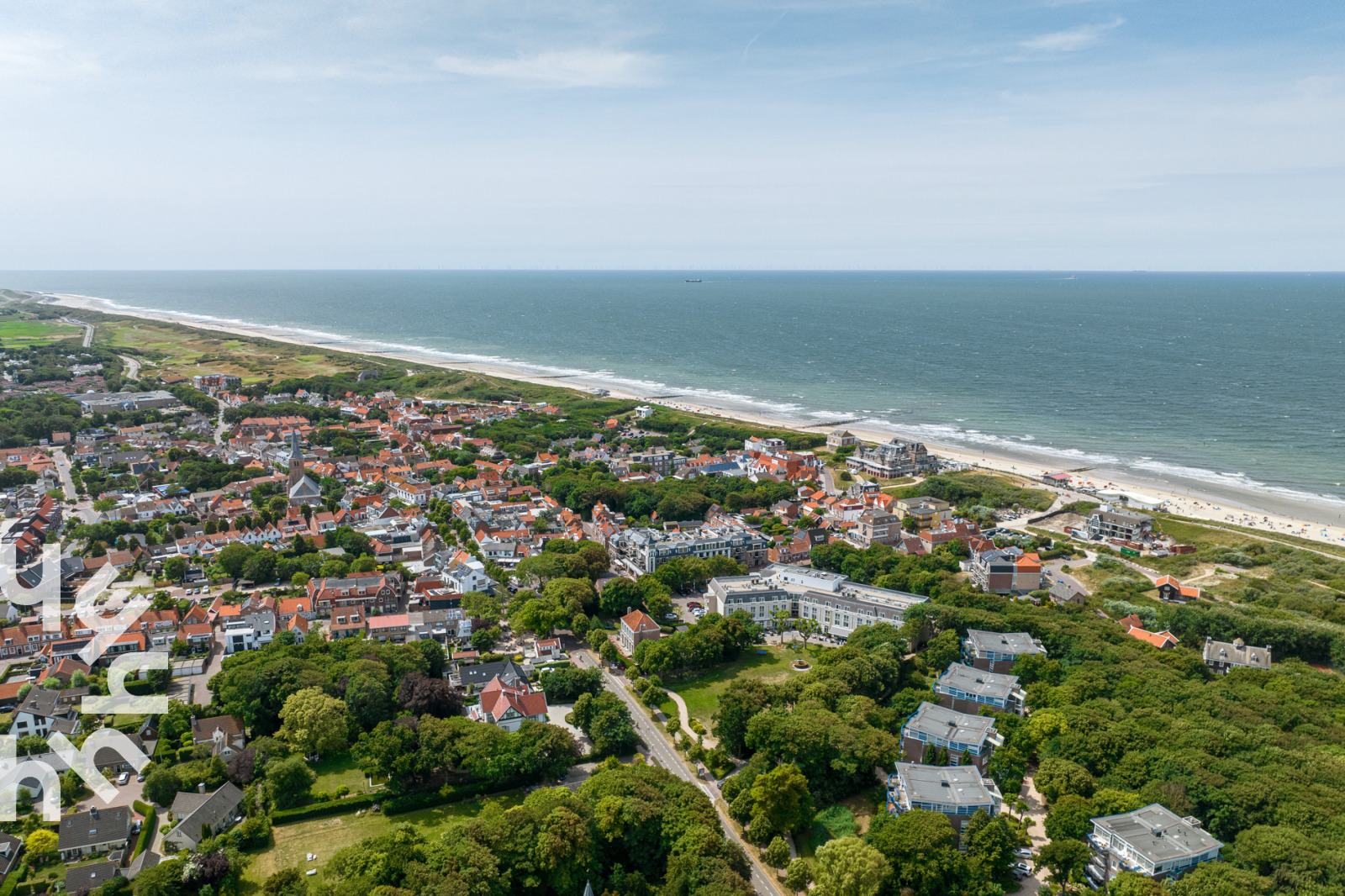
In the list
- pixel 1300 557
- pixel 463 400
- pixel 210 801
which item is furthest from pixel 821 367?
pixel 210 801

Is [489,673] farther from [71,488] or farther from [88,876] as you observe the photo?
[71,488]

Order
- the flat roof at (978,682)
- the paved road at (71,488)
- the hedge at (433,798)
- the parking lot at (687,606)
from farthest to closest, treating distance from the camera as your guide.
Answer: the paved road at (71,488) < the parking lot at (687,606) < the flat roof at (978,682) < the hedge at (433,798)

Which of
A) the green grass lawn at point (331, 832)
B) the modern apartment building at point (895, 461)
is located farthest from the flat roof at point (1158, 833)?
the modern apartment building at point (895, 461)

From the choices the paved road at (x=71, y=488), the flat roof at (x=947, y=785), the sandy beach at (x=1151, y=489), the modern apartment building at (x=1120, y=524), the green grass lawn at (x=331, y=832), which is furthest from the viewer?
the sandy beach at (x=1151, y=489)

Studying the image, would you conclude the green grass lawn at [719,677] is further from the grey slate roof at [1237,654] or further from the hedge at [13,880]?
the hedge at [13,880]

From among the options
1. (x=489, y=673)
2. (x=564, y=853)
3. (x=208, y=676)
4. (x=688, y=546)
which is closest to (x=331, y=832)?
(x=564, y=853)

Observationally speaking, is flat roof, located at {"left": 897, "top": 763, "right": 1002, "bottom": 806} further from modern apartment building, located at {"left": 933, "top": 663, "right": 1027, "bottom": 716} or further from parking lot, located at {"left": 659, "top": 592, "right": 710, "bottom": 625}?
parking lot, located at {"left": 659, "top": 592, "right": 710, "bottom": 625}
